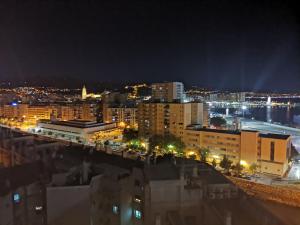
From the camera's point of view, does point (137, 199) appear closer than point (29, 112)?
Yes

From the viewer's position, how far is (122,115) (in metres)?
13.5

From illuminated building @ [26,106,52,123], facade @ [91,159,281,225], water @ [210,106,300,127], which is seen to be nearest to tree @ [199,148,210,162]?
facade @ [91,159,281,225]

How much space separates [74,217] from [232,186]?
1.55 meters

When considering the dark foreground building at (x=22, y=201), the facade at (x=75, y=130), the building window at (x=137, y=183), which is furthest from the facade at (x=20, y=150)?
the facade at (x=75, y=130)

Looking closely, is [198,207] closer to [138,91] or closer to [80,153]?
[80,153]

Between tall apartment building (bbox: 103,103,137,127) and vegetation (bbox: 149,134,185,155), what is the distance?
4607mm

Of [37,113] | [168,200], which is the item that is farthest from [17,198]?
[37,113]

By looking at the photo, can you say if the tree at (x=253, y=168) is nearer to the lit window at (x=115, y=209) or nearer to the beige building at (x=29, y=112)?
the lit window at (x=115, y=209)

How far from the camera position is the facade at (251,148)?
700cm

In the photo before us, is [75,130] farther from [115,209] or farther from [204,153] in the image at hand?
[115,209]

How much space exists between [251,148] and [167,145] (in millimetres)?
2156

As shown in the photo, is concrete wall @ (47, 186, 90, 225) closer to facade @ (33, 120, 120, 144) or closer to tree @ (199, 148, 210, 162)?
tree @ (199, 148, 210, 162)

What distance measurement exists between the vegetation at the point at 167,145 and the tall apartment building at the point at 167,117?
101cm

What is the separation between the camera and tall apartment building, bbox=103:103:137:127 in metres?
13.3
